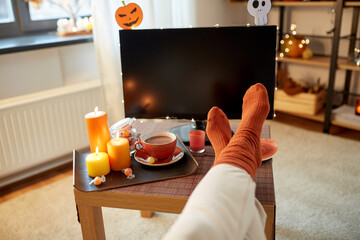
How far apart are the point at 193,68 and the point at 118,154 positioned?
424 millimetres

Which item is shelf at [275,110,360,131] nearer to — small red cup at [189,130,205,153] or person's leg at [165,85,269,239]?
small red cup at [189,130,205,153]

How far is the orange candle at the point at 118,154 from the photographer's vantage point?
1.09 meters

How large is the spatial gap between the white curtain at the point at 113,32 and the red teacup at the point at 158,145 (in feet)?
3.71

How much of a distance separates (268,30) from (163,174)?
0.59 meters

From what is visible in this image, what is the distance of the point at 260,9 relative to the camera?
1.28 m

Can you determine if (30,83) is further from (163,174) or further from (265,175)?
(265,175)

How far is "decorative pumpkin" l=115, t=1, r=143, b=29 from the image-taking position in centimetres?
136

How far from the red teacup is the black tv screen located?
18 cm

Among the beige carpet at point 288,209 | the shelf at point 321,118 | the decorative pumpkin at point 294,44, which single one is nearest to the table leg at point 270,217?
the beige carpet at point 288,209

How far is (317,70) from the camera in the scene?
2.89m

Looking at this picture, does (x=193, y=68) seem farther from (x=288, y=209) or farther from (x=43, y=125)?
(x=43, y=125)

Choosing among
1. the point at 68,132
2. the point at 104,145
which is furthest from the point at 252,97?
the point at 68,132

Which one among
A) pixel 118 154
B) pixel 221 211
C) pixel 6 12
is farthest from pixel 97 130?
pixel 6 12

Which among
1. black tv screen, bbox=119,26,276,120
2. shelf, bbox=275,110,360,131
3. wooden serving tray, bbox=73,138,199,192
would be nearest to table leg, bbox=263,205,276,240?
wooden serving tray, bbox=73,138,199,192
